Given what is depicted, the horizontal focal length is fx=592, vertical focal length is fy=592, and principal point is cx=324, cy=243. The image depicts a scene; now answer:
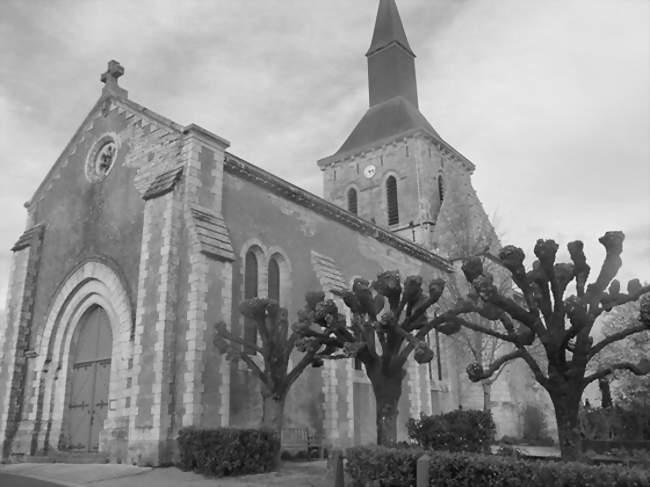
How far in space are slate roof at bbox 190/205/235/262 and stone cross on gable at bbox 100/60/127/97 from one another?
21.5 ft

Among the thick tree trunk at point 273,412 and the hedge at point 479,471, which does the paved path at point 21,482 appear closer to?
the thick tree trunk at point 273,412

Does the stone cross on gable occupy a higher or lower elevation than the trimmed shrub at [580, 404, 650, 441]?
higher

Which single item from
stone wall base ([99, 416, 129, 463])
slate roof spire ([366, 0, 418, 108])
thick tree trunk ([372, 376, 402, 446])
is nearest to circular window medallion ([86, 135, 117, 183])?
stone wall base ([99, 416, 129, 463])

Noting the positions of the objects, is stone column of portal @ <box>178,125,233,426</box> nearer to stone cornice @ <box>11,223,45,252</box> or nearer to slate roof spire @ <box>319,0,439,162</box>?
stone cornice @ <box>11,223,45,252</box>

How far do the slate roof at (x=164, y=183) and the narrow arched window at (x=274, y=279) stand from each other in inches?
160

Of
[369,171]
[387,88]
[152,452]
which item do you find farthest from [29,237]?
[387,88]

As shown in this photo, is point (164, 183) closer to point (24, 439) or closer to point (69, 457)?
point (69, 457)

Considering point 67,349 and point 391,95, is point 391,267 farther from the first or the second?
point 391,95

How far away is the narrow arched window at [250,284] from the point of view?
16.2 meters

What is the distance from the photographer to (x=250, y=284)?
16875mm

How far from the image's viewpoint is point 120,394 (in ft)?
49.0

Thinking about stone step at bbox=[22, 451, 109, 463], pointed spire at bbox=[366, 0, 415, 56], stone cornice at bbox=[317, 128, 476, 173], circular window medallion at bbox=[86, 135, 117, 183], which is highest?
pointed spire at bbox=[366, 0, 415, 56]

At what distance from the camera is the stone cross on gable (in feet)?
63.2

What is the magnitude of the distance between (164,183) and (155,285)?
108 inches
